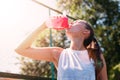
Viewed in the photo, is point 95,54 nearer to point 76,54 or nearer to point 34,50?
point 76,54

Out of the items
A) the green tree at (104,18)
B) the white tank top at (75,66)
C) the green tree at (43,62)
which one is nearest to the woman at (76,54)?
the white tank top at (75,66)

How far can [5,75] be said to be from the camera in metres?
3.57

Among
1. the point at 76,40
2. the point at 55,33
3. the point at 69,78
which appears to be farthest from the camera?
the point at 55,33

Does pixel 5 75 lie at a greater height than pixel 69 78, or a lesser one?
lesser

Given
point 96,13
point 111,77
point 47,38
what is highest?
point 96,13

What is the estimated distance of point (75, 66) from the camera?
1760 millimetres

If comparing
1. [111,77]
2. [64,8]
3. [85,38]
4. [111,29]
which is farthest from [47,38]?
[85,38]

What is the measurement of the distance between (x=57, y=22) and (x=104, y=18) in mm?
12520

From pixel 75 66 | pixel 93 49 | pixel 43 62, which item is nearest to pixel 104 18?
pixel 43 62

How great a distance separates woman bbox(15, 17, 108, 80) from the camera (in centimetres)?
175

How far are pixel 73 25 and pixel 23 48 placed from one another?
0.92ft

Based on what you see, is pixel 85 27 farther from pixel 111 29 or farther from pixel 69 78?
pixel 111 29

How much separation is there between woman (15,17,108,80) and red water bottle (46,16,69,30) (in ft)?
0.11

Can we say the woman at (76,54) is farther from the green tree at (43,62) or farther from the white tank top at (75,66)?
the green tree at (43,62)
